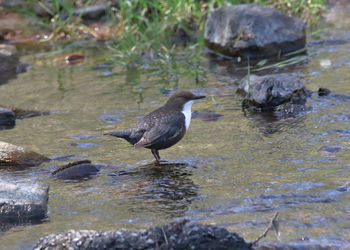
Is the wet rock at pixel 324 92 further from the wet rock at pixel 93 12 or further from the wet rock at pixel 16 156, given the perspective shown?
the wet rock at pixel 93 12

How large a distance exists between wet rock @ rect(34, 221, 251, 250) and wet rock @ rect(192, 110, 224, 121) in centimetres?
335

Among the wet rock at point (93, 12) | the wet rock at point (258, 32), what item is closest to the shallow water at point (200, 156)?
the wet rock at point (258, 32)

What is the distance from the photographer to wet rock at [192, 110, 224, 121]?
738 cm

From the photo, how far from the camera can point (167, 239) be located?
3971 millimetres

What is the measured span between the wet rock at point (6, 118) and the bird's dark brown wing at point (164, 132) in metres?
2.09

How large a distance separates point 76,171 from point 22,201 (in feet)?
3.22

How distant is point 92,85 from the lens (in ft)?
29.9

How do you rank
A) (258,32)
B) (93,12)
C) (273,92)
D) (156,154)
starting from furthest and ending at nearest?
(93,12) → (258,32) → (273,92) → (156,154)

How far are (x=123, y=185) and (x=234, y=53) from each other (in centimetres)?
451

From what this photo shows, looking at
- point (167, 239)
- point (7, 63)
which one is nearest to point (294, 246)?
point (167, 239)

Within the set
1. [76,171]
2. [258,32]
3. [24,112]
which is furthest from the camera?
[258,32]

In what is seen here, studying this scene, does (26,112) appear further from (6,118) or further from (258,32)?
(258,32)

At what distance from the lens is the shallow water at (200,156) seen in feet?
15.9

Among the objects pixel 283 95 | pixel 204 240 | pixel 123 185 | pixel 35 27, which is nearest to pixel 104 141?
pixel 123 185
